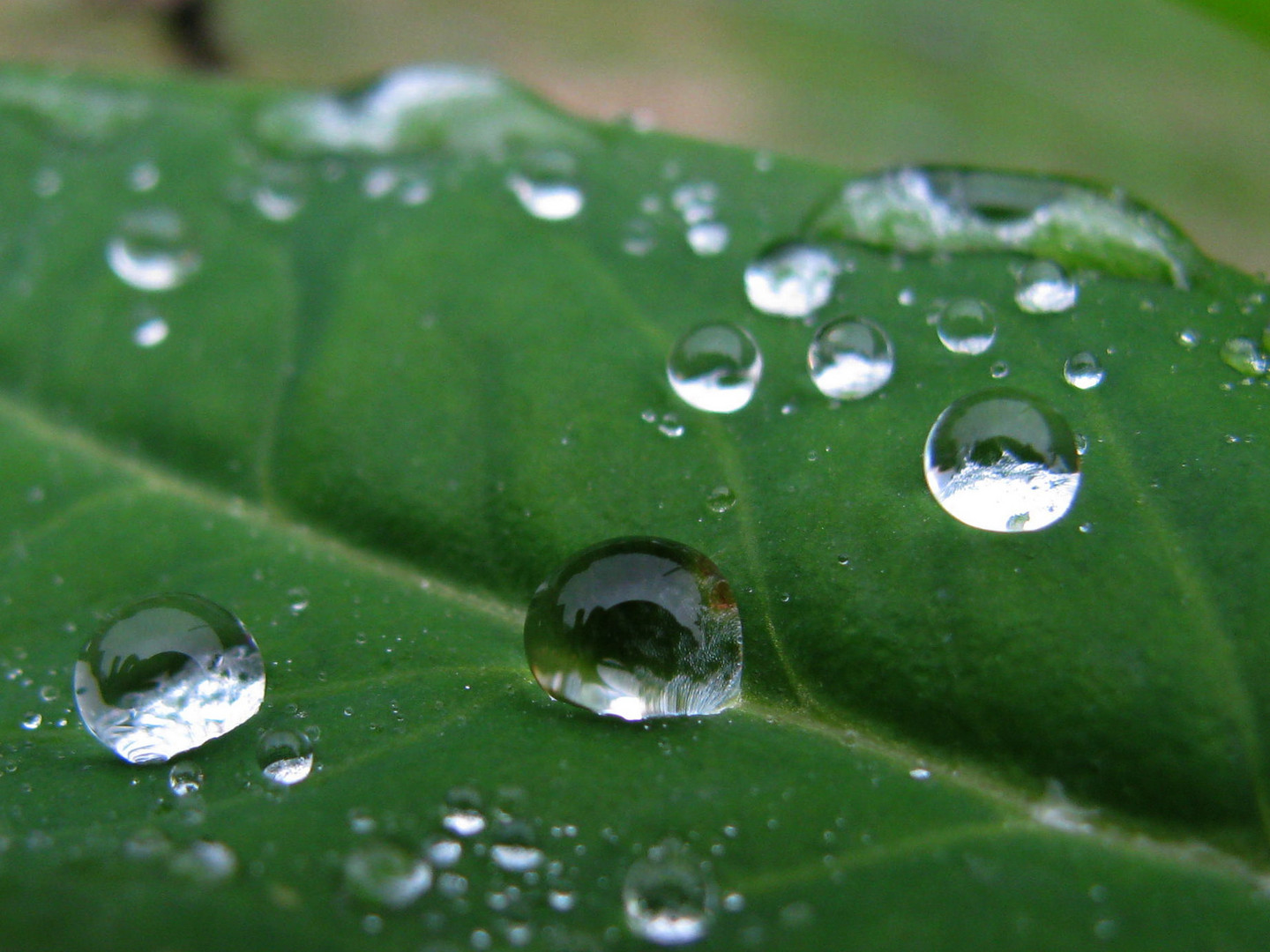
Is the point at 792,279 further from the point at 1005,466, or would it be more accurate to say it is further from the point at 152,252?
the point at 152,252

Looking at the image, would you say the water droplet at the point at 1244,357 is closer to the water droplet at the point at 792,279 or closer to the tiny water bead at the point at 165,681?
the water droplet at the point at 792,279

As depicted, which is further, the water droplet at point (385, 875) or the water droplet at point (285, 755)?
the water droplet at point (285, 755)

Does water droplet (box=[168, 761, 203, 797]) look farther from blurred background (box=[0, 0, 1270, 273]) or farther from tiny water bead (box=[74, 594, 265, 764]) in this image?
blurred background (box=[0, 0, 1270, 273])

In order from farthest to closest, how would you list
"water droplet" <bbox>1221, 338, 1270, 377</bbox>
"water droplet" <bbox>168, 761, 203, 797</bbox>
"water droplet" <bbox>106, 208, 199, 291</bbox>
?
"water droplet" <bbox>106, 208, 199, 291</bbox>, "water droplet" <bbox>1221, 338, 1270, 377</bbox>, "water droplet" <bbox>168, 761, 203, 797</bbox>

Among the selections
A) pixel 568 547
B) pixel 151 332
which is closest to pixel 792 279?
pixel 568 547

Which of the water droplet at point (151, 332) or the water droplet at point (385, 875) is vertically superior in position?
the water droplet at point (151, 332)

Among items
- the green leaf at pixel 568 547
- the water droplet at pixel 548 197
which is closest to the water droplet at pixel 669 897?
the green leaf at pixel 568 547

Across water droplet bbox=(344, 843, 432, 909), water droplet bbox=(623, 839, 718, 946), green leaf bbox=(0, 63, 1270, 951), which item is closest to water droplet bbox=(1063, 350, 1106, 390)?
green leaf bbox=(0, 63, 1270, 951)
